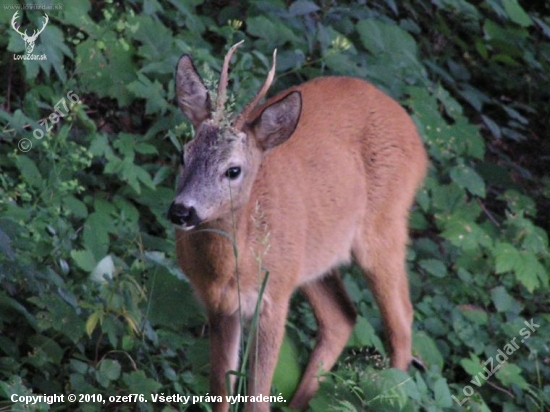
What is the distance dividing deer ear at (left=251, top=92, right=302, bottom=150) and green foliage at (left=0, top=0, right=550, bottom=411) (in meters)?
0.95

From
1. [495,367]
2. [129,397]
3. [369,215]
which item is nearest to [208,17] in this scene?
[369,215]

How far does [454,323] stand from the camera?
738cm

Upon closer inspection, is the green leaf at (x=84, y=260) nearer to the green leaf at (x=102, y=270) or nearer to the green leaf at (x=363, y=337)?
the green leaf at (x=102, y=270)

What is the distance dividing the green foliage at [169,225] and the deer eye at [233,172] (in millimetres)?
850

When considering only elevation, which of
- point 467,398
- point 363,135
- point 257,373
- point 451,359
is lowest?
point 451,359

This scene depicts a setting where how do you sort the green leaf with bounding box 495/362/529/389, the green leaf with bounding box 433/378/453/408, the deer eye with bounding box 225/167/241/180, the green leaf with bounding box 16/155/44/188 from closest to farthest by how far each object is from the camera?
the deer eye with bounding box 225/167/241/180, the green leaf with bounding box 433/378/453/408, the green leaf with bounding box 16/155/44/188, the green leaf with bounding box 495/362/529/389

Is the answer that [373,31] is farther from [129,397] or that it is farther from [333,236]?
[129,397]

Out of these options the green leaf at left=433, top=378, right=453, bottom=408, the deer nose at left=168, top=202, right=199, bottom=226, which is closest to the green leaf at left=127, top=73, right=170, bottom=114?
the deer nose at left=168, top=202, right=199, bottom=226

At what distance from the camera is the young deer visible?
16.8 feet

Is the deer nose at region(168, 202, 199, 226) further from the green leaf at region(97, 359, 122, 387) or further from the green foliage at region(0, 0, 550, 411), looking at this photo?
the green leaf at region(97, 359, 122, 387)

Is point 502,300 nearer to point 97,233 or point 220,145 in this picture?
point 97,233

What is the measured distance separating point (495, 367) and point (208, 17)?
9.99 feet

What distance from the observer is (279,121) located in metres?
5.30

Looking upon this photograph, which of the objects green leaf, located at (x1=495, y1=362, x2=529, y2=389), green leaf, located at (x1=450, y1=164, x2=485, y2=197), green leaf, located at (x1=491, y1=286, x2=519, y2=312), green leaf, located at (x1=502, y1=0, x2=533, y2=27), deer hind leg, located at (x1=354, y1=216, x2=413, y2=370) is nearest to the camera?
deer hind leg, located at (x1=354, y1=216, x2=413, y2=370)
